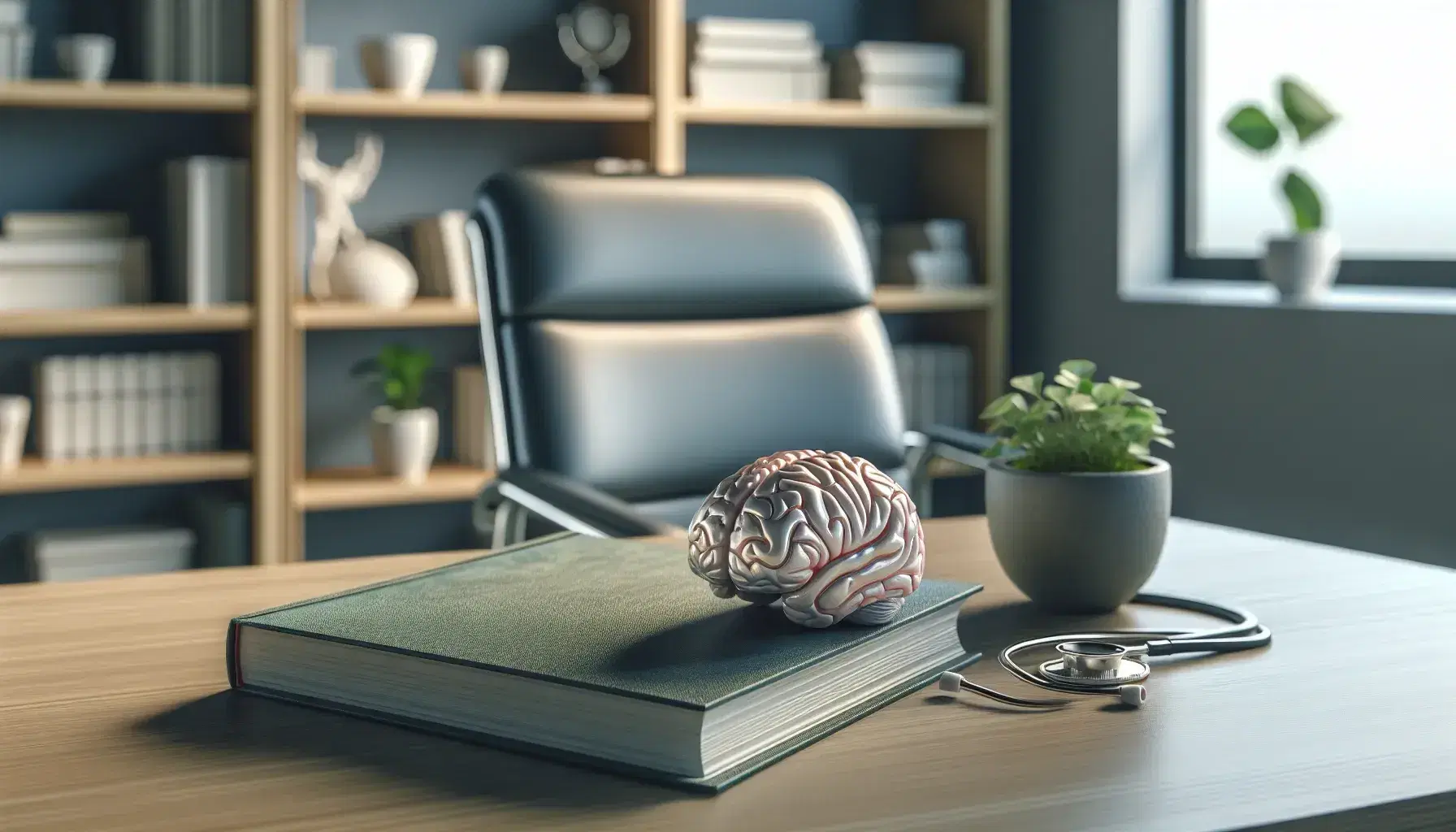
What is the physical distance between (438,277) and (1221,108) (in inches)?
62.0

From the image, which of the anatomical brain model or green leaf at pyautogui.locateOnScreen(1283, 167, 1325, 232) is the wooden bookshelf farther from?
the anatomical brain model

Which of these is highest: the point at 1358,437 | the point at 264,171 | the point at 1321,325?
the point at 264,171

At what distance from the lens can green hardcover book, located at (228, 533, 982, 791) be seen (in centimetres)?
65

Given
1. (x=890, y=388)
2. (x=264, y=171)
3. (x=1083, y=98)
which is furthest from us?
(x=1083, y=98)

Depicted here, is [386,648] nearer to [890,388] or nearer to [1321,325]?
[890,388]

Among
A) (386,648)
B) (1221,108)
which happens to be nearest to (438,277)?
(1221,108)

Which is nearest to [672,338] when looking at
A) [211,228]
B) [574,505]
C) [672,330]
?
[672,330]

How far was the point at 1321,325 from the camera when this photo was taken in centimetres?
261

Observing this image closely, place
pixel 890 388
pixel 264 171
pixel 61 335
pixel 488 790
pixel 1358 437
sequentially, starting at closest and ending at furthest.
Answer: pixel 488 790
pixel 890 388
pixel 1358 437
pixel 264 171
pixel 61 335

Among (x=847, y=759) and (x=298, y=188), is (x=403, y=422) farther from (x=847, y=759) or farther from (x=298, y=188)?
(x=847, y=759)

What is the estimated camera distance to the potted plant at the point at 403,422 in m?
2.93

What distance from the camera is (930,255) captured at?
3328 mm

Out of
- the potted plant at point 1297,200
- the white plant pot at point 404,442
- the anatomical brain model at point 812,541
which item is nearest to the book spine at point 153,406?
the white plant pot at point 404,442

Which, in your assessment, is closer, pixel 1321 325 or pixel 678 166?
pixel 1321 325
